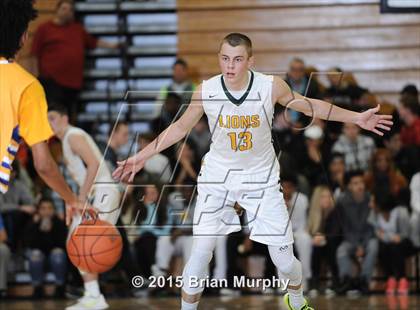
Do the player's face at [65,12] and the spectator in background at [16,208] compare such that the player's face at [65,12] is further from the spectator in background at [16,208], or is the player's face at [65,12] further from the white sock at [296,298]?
the white sock at [296,298]

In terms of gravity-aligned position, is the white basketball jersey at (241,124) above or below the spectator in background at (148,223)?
above

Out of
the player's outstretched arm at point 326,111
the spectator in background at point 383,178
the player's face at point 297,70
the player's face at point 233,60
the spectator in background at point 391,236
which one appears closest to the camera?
the player's face at point 233,60

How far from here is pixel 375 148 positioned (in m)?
10.2

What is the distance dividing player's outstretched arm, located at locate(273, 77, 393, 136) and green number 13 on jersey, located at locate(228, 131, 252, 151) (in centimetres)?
34

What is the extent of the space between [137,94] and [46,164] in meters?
6.44

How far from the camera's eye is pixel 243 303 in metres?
9.38

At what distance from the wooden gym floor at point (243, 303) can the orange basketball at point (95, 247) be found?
63.1 inches

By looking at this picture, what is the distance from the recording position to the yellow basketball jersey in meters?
5.23

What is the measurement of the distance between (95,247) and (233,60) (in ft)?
6.80

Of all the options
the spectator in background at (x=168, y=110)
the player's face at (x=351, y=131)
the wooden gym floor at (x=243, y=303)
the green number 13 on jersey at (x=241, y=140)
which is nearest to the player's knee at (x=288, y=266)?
the green number 13 on jersey at (x=241, y=140)

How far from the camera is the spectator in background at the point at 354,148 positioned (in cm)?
1013

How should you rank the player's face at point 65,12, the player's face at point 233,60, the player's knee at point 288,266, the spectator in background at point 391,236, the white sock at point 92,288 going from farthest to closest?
the player's face at point 65,12 < the spectator in background at point 391,236 < the white sock at point 92,288 < the player's knee at point 288,266 < the player's face at point 233,60

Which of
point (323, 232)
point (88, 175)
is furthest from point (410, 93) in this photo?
point (88, 175)

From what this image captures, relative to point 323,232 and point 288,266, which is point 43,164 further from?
point 323,232
